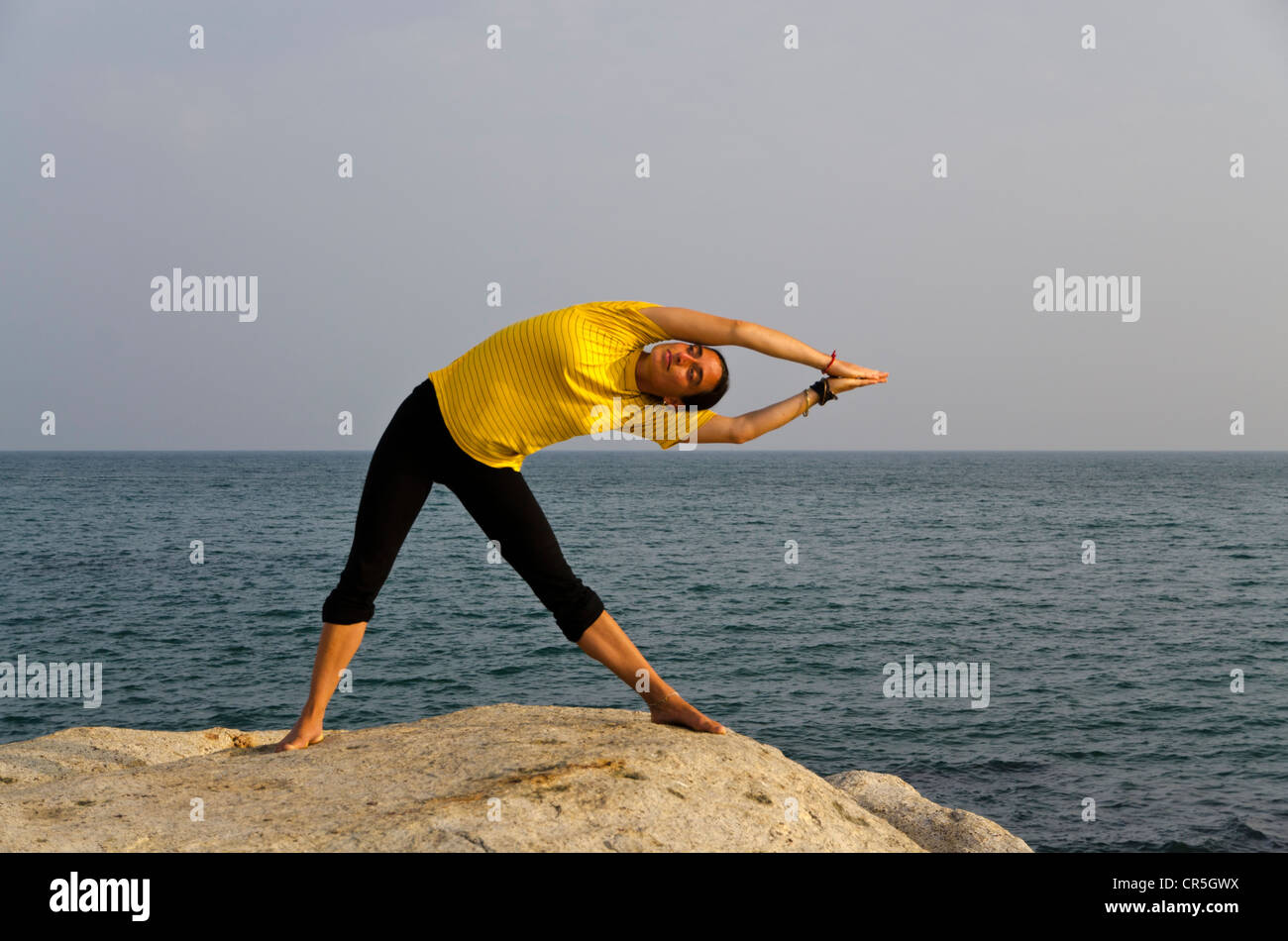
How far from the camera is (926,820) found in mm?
6688

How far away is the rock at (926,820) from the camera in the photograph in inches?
248

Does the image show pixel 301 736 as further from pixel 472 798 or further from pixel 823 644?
pixel 823 644

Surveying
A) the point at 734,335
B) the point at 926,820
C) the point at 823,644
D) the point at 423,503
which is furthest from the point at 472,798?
the point at 823,644

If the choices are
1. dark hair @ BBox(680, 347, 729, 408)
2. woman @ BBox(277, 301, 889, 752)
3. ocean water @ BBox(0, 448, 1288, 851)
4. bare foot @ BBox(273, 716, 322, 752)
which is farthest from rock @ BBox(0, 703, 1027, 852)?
ocean water @ BBox(0, 448, 1288, 851)

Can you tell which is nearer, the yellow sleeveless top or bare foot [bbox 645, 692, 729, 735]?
the yellow sleeveless top

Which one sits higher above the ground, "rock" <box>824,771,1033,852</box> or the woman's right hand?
the woman's right hand

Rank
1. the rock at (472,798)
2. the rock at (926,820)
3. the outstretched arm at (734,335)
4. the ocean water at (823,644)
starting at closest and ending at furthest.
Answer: the rock at (472,798) < the outstretched arm at (734,335) < the rock at (926,820) < the ocean water at (823,644)

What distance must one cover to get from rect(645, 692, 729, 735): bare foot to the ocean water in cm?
954

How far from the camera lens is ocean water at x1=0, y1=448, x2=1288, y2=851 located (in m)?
16.5

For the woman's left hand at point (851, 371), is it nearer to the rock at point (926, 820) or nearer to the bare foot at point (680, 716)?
the bare foot at point (680, 716)

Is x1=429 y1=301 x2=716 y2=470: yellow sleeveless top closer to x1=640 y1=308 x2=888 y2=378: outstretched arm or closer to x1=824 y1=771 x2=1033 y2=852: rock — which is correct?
x1=640 y1=308 x2=888 y2=378: outstretched arm

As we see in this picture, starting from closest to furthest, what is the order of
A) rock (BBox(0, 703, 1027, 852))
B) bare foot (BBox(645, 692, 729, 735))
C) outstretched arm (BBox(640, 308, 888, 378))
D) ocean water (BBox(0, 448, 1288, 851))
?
rock (BBox(0, 703, 1027, 852)) → outstretched arm (BBox(640, 308, 888, 378)) → bare foot (BBox(645, 692, 729, 735)) → ocean water (BBox(0, 448, 1288, 851))

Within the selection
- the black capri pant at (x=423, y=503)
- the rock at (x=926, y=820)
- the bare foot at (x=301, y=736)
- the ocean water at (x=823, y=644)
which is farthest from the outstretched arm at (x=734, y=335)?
the ocean water at (x=823, y=644)

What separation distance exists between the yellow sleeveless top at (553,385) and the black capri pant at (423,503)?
0.30 ft
